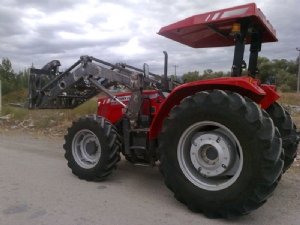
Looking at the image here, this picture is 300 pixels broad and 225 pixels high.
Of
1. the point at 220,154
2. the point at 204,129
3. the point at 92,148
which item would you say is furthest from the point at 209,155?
the point at 92,148

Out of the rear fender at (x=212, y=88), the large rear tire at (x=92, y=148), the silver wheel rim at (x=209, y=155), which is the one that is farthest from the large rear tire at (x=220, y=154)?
the large rear tire at (x=92, y=148)

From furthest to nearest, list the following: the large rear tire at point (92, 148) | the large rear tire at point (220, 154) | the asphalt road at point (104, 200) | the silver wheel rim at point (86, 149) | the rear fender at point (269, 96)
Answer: the silver wheel rim at point (86, 149), the large rear tire at point (92, 148), the rear fender at point (269, 96), the asphalt road at point (104, 200), the large rear tire at point (220, 154)

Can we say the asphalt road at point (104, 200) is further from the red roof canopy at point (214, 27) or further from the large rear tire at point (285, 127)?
the red roof canopy at point (214, 27)

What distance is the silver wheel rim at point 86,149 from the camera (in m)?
4.91

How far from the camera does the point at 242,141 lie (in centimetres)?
317

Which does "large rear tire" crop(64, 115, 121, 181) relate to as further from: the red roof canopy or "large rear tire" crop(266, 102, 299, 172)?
"large rear tire" crop(266, 102, 299, 172)

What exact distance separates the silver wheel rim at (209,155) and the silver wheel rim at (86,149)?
1.74 metres

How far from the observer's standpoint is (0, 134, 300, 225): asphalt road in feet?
11.1

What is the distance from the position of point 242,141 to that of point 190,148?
732 millimetres

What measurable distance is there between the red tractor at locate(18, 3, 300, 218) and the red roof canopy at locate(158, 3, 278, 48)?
12 millimetres

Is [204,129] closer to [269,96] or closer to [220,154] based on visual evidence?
[220,154]

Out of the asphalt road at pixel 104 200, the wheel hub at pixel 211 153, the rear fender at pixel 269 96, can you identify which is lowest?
the asphalt road at pixel 104 200

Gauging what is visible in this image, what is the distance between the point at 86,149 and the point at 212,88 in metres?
2.45

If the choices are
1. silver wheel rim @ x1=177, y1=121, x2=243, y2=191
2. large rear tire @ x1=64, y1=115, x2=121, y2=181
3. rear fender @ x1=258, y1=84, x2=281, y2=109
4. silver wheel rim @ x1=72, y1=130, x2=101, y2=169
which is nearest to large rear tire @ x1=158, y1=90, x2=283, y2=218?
silver wheel rim @ x1=177, y1=121, x2=243, y2=191
